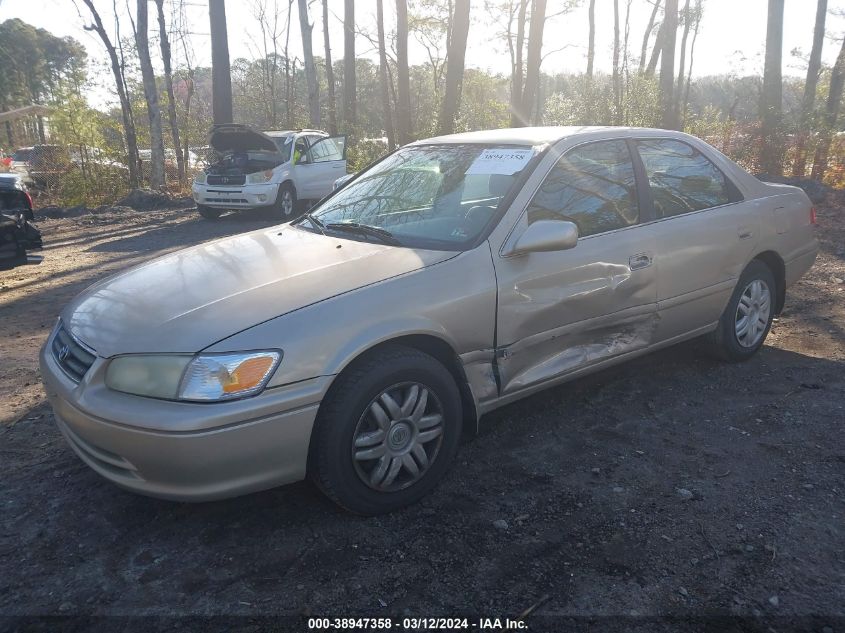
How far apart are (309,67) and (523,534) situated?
23557 mm

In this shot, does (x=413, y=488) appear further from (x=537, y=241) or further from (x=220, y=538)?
(x=537, y=241)

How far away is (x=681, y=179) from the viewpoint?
4309 millimetres

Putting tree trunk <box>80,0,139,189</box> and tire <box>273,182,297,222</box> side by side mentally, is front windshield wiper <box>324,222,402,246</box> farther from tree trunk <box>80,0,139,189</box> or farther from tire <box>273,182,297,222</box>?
tree trunk <box>80,0,139,189</box>

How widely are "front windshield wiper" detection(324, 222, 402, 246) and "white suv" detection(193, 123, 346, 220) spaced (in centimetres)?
972

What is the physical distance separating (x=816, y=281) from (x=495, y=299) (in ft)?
18.1

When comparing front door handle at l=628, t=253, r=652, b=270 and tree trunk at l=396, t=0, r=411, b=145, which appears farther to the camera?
tree trunk at l=396, t=0, r=411, b=145

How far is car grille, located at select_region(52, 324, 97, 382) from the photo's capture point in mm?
2793

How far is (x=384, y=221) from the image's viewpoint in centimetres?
372

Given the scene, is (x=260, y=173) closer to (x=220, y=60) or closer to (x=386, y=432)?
(x=220, y=60)

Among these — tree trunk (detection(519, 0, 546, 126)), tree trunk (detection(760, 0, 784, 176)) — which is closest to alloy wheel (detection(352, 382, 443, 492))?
tree trunk (detection(760, 0, 784, 176))

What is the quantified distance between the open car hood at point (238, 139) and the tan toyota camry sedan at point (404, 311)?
9.49m

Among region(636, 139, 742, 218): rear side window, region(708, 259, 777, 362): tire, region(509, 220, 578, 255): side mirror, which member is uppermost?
region(636, 139, 742, 218): rear side window

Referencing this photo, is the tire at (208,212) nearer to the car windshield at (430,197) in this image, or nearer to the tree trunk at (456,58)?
the tree trunk at (456,58)

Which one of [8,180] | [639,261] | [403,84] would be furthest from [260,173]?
[639,261]
